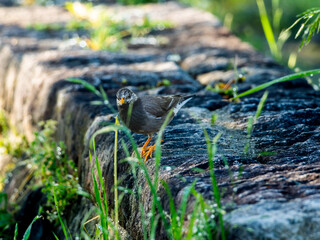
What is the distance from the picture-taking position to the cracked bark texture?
1828 mm

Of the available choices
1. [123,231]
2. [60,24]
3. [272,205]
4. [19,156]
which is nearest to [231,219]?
[272,205]

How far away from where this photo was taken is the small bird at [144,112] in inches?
101

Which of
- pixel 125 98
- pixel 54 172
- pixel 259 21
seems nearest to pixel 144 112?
pixel 125 98

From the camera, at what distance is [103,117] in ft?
10.4

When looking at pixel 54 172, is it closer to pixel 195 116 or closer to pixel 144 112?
pixel 144 112

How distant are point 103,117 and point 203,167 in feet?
3.77

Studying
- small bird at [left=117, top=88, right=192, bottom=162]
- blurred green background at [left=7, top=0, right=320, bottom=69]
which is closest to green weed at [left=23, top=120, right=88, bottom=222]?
small bird at [left=117, top=88, right=192, bottom=162]

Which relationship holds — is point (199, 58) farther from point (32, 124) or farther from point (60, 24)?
point (60, 24)

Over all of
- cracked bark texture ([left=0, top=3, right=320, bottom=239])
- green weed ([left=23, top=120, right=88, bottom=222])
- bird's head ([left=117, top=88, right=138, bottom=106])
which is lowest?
green weed ([left=23, top=120, right=88, bottom=222])

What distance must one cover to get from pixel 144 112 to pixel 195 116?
305mm

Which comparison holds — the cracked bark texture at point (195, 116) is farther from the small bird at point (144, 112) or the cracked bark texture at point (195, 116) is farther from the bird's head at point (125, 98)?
the bird's head at point (125, 98)

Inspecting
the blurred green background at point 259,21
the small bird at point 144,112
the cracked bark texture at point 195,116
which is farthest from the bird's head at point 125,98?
the blurred green background at point 259,21

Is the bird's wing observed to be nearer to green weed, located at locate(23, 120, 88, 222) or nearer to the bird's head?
the bird's head

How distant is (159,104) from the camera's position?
273 centimetres
